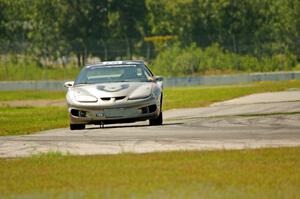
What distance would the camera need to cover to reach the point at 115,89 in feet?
75.0

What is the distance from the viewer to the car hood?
22766mm

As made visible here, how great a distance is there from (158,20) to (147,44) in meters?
16.4

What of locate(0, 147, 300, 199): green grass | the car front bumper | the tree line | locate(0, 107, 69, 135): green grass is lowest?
the tree line

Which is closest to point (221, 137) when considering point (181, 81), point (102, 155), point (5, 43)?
point (102, 155)

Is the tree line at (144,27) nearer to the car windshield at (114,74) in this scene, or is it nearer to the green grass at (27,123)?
the green grass at (27,123)

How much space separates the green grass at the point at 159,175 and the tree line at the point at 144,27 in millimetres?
56868

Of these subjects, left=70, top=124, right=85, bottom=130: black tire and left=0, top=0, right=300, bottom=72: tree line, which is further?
left=0, top=0, right=300, bottom=72: tree line

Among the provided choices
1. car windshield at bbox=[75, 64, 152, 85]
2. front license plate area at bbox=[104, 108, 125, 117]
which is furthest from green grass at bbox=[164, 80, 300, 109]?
front license plate area at bbox=[104, 108, 125, 117]

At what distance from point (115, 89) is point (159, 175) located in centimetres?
967

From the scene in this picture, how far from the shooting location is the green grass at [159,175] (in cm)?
1173

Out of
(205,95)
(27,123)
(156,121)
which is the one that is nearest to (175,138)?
(156,121)

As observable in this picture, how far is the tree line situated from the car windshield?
155ft

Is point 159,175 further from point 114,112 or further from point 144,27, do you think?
point 144,27

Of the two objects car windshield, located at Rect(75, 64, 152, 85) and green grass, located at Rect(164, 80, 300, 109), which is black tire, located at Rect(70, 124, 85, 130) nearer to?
car windshield, located at Rect(75, 64, 152, 85)
